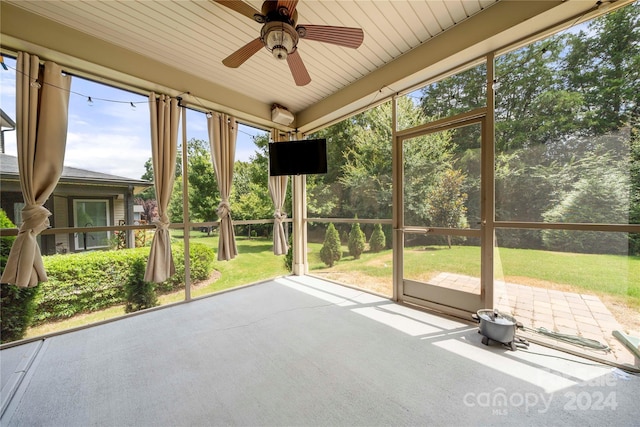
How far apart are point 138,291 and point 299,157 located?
286 centimetres

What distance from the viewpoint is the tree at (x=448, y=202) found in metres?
2.69

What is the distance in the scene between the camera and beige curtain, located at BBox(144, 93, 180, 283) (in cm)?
289

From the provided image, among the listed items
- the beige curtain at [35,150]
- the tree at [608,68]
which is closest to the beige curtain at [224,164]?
the beige curtain at [35,150]

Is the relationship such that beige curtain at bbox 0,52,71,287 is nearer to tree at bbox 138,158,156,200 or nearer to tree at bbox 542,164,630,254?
tree at bbox 138,158,156,200

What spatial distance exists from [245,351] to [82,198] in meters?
2.53

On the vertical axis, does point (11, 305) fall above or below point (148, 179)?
below

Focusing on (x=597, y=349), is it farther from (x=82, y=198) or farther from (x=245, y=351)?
(x=82, y=198)

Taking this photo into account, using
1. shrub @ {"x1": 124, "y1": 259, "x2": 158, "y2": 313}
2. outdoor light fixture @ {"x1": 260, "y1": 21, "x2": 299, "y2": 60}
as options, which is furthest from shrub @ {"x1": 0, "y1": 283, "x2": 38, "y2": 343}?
outdoor light fixture @ {"x1": 260, "y1": 21, "x2": 299, "y2": 60}

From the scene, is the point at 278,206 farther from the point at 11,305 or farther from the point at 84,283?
the point at 11,305

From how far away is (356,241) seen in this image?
4.46 m

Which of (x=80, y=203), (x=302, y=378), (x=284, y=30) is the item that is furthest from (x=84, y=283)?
(x=284, y=30)

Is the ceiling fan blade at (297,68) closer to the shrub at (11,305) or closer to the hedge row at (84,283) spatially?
the hedge row at (84,283)

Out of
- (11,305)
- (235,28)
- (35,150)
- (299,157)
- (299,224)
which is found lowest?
(11,305)

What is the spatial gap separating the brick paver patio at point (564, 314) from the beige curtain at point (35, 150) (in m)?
4.43
